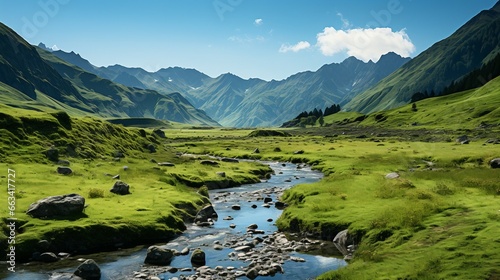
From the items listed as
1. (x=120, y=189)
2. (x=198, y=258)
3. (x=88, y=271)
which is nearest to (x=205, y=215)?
(x=120, y=189)

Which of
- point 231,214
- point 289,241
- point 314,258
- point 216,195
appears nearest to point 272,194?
point 216,195

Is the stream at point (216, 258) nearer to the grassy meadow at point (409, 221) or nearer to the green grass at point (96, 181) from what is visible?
the green grass at point (96, 181)

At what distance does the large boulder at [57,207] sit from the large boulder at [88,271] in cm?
1028

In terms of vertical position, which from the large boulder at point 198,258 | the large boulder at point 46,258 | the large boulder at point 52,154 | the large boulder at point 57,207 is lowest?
the large boulder at point 198,258

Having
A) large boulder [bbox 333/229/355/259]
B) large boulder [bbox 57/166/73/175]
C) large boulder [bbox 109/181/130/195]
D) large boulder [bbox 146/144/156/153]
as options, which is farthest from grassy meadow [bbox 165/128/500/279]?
large boulder [bbox 146/144/156/153]

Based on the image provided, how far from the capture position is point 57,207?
34812 mm

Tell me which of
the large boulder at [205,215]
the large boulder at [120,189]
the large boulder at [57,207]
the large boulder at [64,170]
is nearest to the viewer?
the large boulder at [57,207]

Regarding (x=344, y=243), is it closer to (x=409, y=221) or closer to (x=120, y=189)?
(x=409, y=221)

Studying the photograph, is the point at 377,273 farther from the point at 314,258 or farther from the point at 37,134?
the point at 37,134

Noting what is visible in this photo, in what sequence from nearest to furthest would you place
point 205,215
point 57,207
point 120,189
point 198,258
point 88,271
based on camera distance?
point 88,271, point 198,258, point 57,207, point 205,215, point 120,189

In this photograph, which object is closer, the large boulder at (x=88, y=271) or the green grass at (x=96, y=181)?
the large boulder at (x=88, y=271)

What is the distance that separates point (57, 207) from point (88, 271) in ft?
36.9

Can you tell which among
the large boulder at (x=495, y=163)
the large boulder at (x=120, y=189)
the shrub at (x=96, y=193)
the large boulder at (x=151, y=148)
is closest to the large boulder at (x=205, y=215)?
the large boulder at (x=120, y=189)

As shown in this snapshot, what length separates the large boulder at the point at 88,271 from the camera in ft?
85.3
